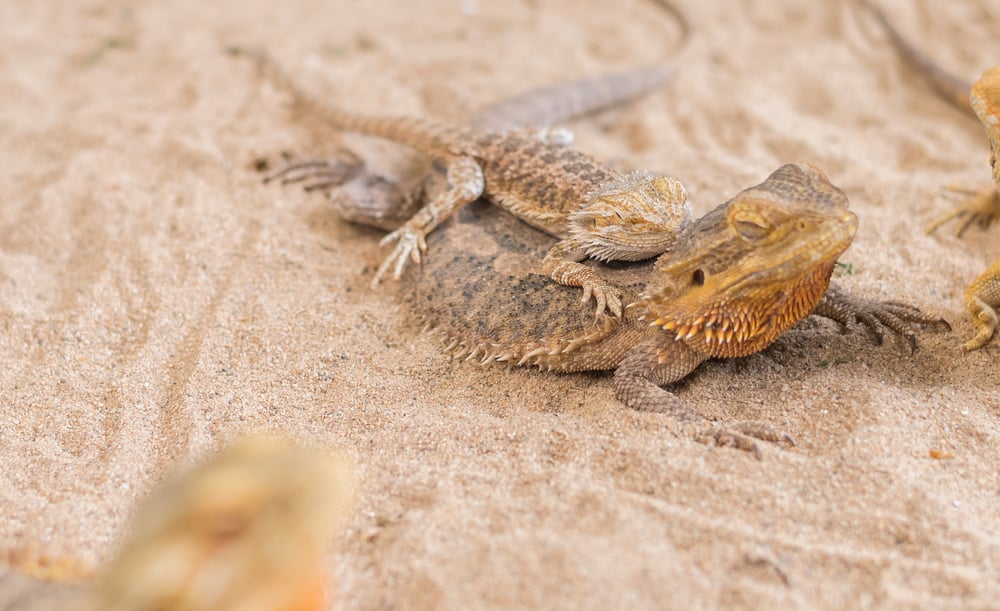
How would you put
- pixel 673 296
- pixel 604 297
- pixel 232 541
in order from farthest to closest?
pixel 604 297 → pixel 673 296 → pixel 232 541

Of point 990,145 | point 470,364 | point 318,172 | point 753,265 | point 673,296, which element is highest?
point 990,145

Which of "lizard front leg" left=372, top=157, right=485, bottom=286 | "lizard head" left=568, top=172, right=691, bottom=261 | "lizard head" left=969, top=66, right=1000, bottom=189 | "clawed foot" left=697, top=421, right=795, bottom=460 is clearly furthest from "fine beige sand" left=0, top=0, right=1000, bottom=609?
"lizard head" left=969, top=66, right=1000, bottom=189

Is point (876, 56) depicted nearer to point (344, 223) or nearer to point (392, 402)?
point (344, 223)

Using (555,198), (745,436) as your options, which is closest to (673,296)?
(745,436)

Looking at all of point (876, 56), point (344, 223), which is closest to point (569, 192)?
point (344, 223)

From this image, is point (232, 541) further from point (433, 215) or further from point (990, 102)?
point (990, 102)
